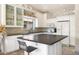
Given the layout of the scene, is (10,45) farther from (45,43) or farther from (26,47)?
(45,43)

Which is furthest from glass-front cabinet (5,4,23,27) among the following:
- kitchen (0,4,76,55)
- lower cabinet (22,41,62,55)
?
lower cabinet (22,41,62,55)

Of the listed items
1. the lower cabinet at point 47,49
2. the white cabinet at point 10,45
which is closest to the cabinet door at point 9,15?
the white cabinet at point 10,45

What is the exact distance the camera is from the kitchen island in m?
1.46

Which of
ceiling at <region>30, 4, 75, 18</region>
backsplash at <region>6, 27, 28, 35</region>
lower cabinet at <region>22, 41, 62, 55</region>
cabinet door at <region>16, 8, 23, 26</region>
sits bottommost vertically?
lower cabinet at <region>22, 41, 62, 55</region>

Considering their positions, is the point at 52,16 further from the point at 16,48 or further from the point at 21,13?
the point at 16,48

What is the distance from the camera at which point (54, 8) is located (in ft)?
4.93

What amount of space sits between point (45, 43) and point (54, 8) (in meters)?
0.52

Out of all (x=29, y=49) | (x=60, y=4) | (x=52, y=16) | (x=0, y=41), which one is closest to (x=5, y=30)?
(x=0, y=41)

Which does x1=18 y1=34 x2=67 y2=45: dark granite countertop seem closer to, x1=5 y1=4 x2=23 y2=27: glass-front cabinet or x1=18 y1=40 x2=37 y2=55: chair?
x1=18 y1=40 x2=37 y2=55: chair

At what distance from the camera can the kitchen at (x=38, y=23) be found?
145cm

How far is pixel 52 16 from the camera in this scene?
1495 millimetres

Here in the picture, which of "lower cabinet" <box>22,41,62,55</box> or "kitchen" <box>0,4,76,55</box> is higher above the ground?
"kitchen" <box>0,4,76,55</box>

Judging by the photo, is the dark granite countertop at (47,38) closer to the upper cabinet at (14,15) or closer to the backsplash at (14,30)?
the backsplash at (14,30)
